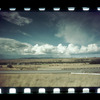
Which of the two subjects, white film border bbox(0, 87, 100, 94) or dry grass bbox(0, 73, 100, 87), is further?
→ dry grass bbox(0, 73, 100, 87)

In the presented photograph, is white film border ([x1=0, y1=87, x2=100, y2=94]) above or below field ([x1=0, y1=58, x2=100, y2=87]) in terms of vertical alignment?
below

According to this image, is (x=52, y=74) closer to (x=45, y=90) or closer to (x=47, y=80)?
(x=47, y=80)

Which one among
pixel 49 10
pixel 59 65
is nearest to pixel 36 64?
pixel 59 65

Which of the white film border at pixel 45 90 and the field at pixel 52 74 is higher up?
the field at pixel 52 74

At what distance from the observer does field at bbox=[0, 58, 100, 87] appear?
2.61m

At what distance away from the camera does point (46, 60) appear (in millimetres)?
2703

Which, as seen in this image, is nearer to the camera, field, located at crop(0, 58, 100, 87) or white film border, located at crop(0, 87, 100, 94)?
white film border, located at crop(0, 87, 100, 94)

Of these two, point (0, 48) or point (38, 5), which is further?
point (0, 48)

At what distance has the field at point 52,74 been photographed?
2.61 meters

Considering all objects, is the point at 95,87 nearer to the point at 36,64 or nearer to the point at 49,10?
the point at 36,64

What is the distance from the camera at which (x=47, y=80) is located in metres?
2.64

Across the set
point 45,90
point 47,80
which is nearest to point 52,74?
point 47,80

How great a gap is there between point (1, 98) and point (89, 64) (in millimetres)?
1628

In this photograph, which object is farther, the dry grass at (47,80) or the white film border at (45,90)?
the dry grass at (47,80)
